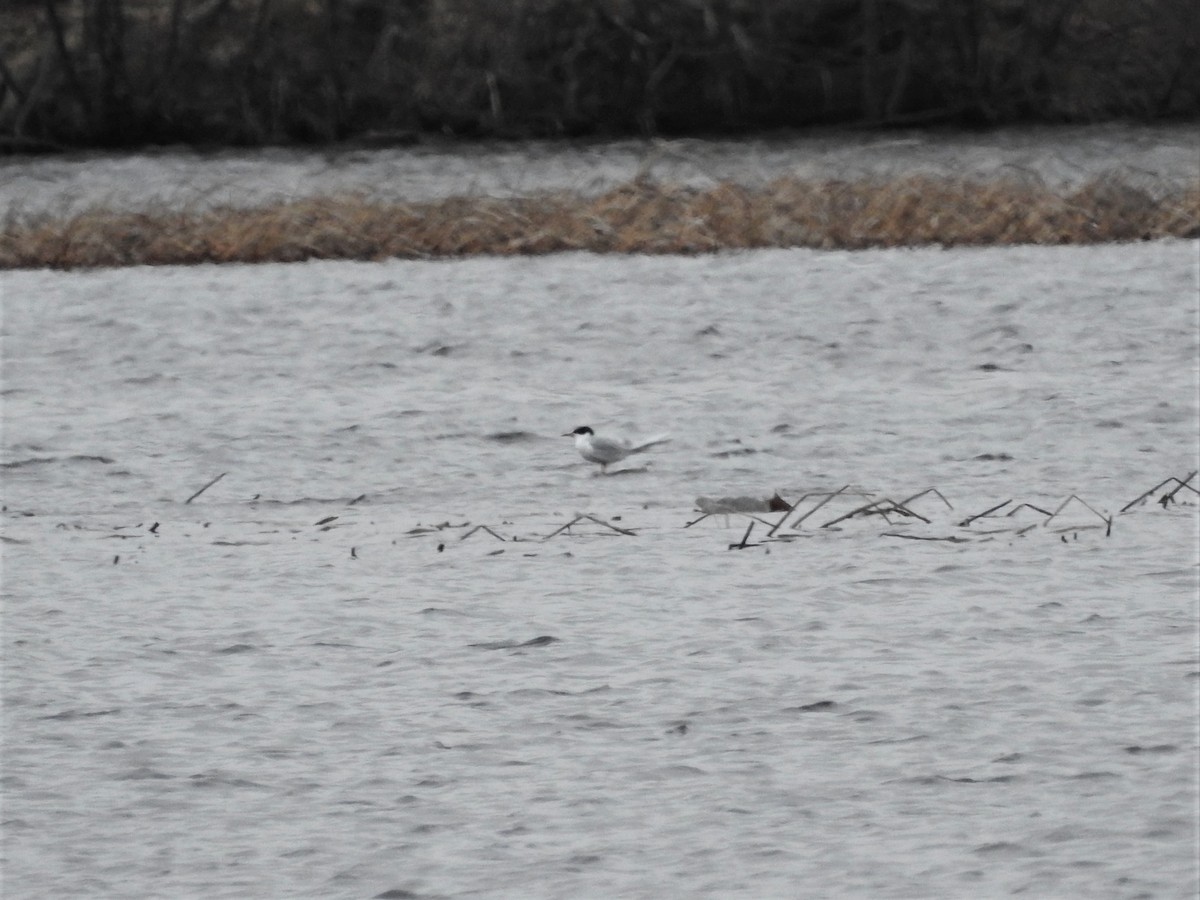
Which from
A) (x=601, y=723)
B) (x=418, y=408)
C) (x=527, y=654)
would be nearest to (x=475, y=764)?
(x=601, y=723)

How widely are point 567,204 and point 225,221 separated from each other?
151 centimetres

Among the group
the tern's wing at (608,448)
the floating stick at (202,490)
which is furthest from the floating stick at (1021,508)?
the floating stick at (202,490)

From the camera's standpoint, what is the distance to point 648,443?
21.6 feet

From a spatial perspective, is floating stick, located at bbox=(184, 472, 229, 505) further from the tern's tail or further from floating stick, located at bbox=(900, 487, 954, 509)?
floating stick, located at bbox=(900, 487, 954, 509)

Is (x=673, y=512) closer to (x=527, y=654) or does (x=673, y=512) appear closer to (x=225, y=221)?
(x=527, y=654)

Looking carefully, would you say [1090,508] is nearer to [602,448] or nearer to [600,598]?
[600,598]

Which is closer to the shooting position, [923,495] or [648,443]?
[923,495]

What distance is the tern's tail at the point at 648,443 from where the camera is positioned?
6.52 meters

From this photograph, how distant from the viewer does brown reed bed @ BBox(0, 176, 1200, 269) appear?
1051 centimetres

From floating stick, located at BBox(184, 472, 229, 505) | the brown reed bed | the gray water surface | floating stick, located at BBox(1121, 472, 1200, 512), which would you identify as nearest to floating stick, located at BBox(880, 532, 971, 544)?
the gray water surface

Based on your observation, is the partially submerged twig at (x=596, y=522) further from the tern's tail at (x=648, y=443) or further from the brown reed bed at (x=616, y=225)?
the brown reed bed at (x=616, y=225)

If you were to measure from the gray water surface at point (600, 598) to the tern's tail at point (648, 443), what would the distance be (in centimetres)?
5

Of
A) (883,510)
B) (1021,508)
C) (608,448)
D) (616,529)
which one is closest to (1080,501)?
(1021,508)

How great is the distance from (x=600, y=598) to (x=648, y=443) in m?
1.66
